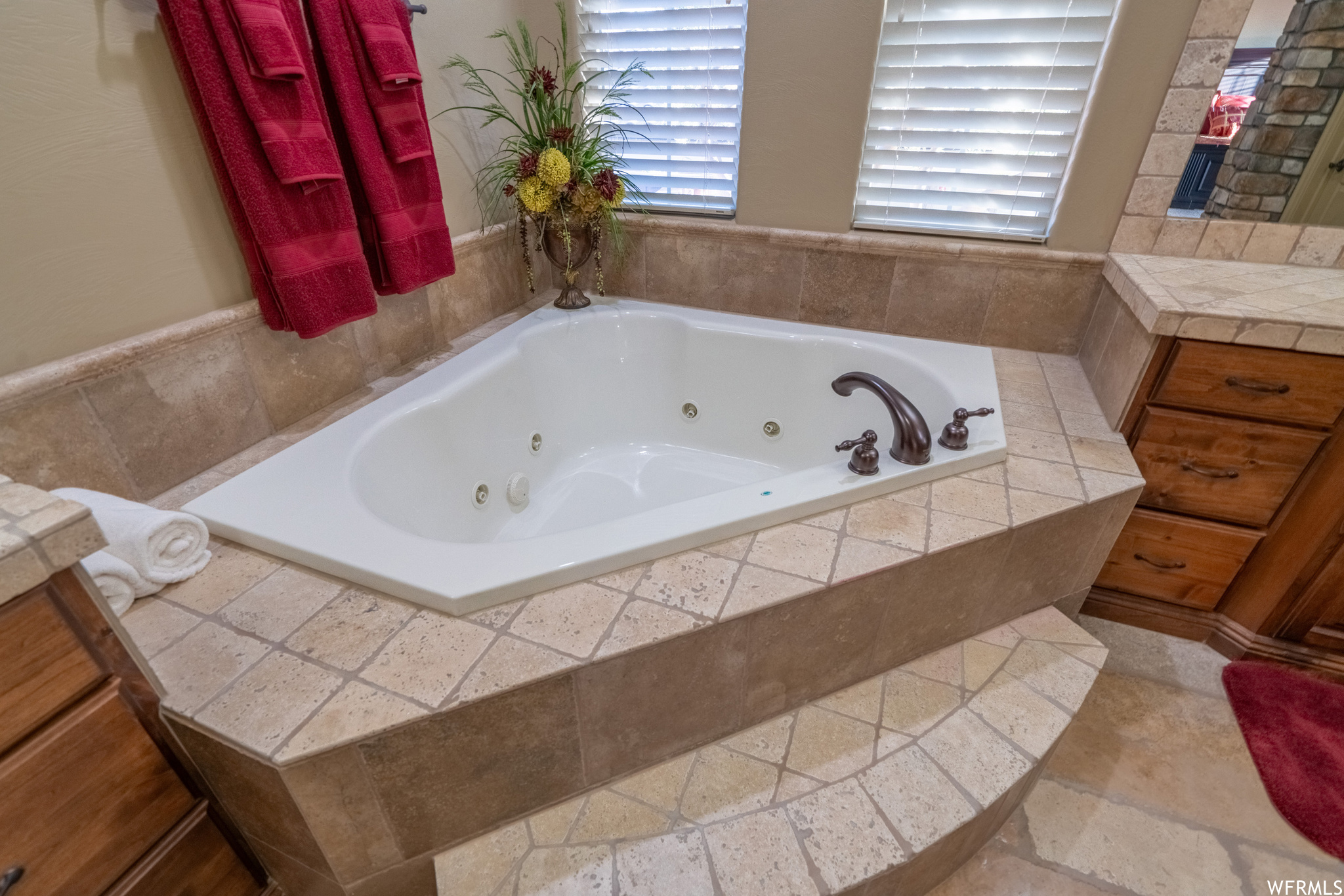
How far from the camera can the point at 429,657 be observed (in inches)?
35.0

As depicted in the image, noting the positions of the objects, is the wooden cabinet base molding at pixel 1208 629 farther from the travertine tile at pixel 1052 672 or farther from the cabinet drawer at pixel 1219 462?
the travertine tile at pixel 1052 672

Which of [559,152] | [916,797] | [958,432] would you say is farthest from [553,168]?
[916,797]

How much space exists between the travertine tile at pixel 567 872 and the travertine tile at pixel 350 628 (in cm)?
42

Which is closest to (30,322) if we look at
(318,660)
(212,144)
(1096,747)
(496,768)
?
(212,144)

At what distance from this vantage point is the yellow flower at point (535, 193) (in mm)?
1719

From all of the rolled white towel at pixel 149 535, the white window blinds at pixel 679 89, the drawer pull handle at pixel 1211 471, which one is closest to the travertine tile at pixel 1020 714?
the drawer pull handle at pixel 1211 471

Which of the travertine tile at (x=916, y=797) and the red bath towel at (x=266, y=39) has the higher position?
the red bath towel at (x=266, y=39)

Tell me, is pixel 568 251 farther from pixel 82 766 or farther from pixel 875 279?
pixel 82 766

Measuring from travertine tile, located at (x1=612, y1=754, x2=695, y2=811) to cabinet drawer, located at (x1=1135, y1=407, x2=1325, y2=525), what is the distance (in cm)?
126

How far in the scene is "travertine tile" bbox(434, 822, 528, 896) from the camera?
92 centimetres

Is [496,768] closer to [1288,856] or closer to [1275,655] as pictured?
[1288,856]

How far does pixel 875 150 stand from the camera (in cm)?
176

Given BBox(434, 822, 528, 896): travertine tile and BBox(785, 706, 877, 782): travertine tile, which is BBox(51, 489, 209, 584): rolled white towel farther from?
BBox(785, 706, 877, 782): travertine tile

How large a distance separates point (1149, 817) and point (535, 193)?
208cm
